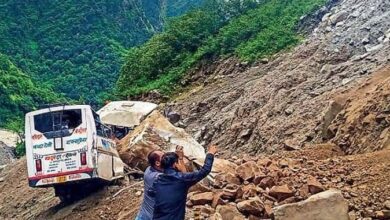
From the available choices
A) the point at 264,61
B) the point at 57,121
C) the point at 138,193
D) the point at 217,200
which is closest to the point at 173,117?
the point at 264,61

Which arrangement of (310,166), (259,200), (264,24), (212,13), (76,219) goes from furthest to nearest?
(212,13) < (264,24) < (76,219) < (310,166) < (259,200)

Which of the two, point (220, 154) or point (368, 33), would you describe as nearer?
point (220, 154)

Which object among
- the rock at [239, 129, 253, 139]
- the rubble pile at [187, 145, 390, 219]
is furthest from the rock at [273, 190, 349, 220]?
the rock at [239, 129, 253, 139]

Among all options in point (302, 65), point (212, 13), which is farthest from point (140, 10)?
point (302, 65)

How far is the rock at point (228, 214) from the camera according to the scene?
9.11 m

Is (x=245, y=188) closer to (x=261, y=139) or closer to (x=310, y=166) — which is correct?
(x=310, y=166)

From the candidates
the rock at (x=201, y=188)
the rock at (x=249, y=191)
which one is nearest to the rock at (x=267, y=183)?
the rock at (x=249, y=191)

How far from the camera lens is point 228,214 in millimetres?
9180

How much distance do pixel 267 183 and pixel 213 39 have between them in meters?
23.4

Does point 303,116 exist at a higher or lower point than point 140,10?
higher

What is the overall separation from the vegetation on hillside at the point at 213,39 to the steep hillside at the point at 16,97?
2807 centimetres

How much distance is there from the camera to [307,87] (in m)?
19.1

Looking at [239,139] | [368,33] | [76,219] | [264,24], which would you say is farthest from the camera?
[264,24]

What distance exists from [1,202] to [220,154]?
5984 mm
